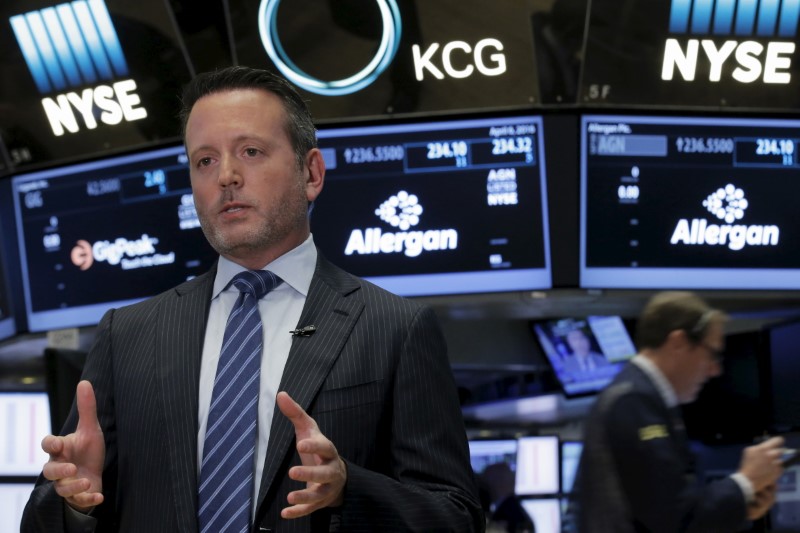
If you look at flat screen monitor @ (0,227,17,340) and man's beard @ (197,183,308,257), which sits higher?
man's beard @ (197,183,308,257)

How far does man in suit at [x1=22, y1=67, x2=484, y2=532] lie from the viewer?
1.58 metres

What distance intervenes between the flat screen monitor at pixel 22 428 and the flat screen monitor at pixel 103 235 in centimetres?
42

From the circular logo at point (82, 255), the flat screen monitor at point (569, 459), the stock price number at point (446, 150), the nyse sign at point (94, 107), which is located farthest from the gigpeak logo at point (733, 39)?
the flat screen monitor at point (569, 459)

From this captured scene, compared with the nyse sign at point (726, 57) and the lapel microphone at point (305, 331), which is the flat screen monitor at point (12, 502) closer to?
the nyse sign at point (726, 57)

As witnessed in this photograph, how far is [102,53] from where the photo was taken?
13.7ft

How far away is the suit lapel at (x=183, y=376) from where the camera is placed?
5.27 feet

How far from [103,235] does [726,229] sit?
6.99 ft

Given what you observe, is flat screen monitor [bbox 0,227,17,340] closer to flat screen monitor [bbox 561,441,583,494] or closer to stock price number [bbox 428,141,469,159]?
stock price number [bbox 428,141,469,159]

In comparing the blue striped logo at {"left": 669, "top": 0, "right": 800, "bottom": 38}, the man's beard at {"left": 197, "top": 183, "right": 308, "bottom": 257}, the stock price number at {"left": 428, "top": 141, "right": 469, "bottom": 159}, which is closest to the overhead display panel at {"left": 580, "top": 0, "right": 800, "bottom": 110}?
the blue striped logo at {"left": 669, "top": 0, "right": 800, "bottom": 38}

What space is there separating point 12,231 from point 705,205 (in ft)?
8.06

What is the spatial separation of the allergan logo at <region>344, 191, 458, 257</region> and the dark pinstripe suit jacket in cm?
216

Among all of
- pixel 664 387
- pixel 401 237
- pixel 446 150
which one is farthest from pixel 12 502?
pixel 664 387

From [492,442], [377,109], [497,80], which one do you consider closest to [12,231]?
[377,109]

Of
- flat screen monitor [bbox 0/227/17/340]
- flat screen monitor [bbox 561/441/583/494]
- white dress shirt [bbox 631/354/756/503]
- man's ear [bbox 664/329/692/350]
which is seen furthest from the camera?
flat screen monitor [bbox 561/441/583/494]
